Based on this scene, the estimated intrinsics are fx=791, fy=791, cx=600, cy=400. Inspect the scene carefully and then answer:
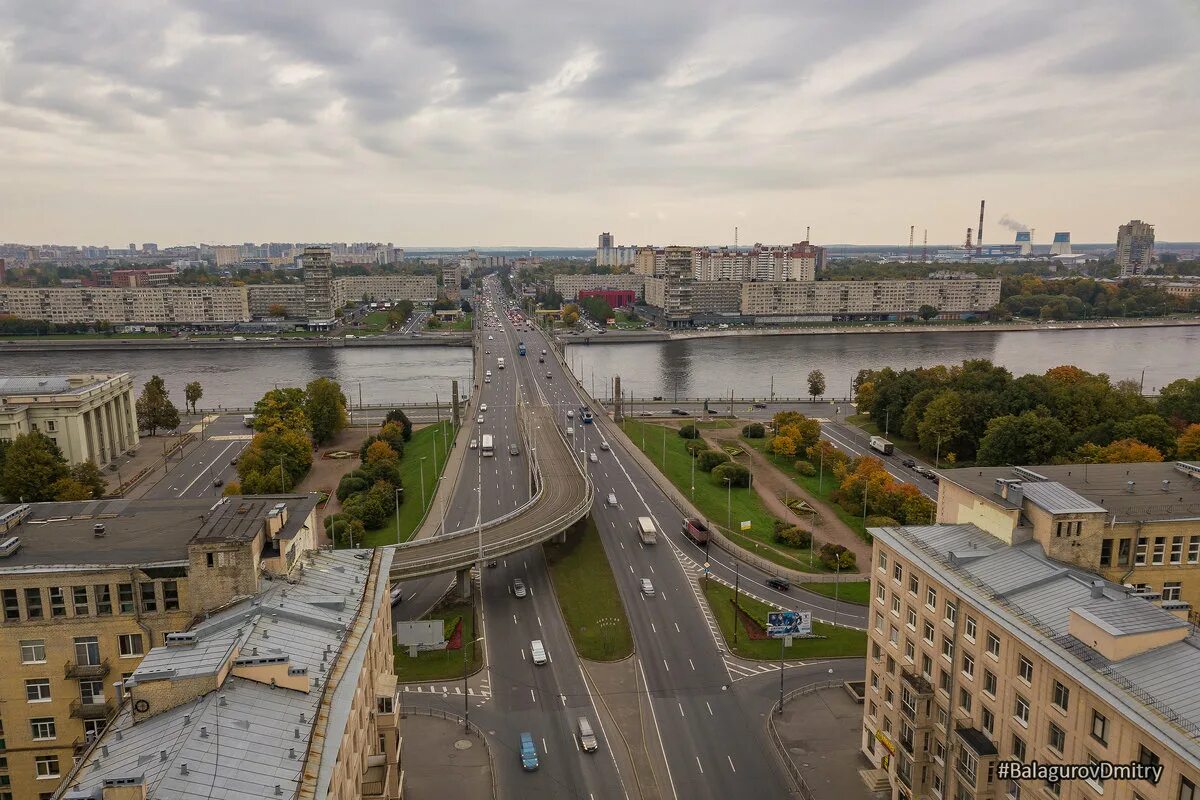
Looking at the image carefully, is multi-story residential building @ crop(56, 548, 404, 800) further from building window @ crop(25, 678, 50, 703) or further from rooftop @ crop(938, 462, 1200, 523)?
rooftop @ crop(938, 462, 1200, 523)

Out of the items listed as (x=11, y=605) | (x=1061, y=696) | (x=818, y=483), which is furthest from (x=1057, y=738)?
(x=818, y=483)

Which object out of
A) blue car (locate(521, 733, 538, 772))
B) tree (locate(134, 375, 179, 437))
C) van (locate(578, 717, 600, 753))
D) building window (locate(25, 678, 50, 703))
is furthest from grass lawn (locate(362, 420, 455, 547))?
building window (locate(25, 678, 50, 703))

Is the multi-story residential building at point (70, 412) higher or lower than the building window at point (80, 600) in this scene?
lower

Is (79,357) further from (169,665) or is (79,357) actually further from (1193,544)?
(1193,544)

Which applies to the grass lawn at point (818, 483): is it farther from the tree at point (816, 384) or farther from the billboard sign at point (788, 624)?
the tree at point (816, 384)

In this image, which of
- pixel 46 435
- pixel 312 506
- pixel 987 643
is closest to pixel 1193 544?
pixel 987 643

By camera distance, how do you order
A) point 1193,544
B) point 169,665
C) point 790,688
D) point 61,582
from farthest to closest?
point 790,688, point 1193,544, point 61,582, point 169,665

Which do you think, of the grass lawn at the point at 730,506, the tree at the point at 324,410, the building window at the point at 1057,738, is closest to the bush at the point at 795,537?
the grass lawn at the point at 730,506
